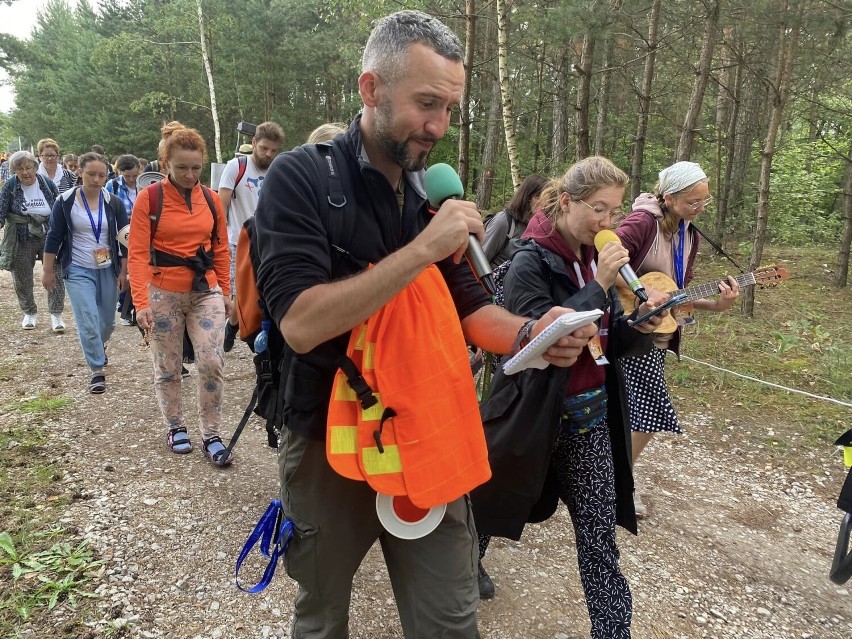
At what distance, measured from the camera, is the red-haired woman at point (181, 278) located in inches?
167

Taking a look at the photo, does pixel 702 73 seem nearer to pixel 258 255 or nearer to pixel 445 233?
pixel 445 233

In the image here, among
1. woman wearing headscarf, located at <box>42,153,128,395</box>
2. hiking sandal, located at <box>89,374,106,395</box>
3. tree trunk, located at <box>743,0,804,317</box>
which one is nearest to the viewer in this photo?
woman wearing headscarf, located at <box>42,153,128,395</box>

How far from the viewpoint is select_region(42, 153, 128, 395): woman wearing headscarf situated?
5656mm

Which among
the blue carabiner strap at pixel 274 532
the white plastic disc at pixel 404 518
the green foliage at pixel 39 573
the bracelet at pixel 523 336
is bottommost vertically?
the green foliage at pixel 39 573

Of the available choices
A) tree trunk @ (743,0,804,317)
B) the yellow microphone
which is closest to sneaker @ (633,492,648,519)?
the yellow microphone

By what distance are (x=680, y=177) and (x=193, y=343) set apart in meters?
3.84

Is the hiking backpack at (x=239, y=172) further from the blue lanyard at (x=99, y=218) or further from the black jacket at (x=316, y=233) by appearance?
the black jacket at (x=316, y=233)

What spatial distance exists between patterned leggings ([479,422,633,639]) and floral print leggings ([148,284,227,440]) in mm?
2998

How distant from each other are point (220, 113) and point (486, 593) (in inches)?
1167

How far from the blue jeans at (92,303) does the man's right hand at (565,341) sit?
5453 millimetres

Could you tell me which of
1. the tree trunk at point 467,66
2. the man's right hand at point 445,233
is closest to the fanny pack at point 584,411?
the man's right hand at point 445,233

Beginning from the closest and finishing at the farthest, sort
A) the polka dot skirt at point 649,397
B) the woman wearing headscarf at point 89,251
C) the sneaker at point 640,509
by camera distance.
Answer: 1. the polka dot skirt at point 649,397
2. the sneaker at point 640,509
3. the woman wearing headscarf at point 89,251

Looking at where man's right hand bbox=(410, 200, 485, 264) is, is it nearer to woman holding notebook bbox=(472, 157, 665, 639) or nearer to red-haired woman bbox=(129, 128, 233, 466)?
woman holding notebook bbox=(472, 157, 665, 639)

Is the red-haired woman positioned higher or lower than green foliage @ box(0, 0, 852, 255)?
lower
